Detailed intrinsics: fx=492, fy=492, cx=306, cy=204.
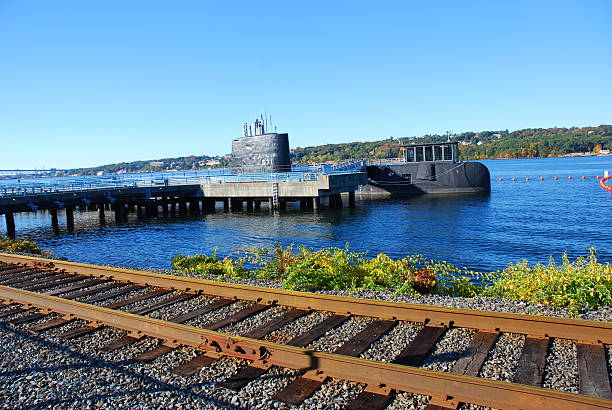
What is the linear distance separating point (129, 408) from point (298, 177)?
38.1 metres

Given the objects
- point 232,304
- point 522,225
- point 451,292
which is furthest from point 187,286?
point 522,225

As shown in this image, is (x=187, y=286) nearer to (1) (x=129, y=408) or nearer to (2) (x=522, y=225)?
(1) (x=129, y=408)

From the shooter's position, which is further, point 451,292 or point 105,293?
point 451,292

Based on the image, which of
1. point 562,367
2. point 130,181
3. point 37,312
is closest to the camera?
point 562,367

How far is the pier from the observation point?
3622cm

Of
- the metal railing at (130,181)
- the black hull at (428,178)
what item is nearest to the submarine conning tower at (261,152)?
the metal railing at (130,181)

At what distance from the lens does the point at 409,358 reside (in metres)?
5.61

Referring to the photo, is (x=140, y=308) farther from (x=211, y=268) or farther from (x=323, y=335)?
(x=211, y=268)

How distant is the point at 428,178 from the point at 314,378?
52.1 meters

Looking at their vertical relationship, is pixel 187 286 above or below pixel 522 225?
above

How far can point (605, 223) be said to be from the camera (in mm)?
29328

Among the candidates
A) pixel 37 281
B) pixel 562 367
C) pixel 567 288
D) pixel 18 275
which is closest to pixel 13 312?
pixel 37 281

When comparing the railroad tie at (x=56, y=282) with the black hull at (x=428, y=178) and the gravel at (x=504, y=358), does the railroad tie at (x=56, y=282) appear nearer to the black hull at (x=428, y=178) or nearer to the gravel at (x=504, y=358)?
the gravel at (x=504, y=358)

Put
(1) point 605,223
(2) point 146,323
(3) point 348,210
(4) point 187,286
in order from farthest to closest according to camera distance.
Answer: (3) point 348,210 < (1) point 605,223 < (4) point 187,286 < (2) point 146,323
